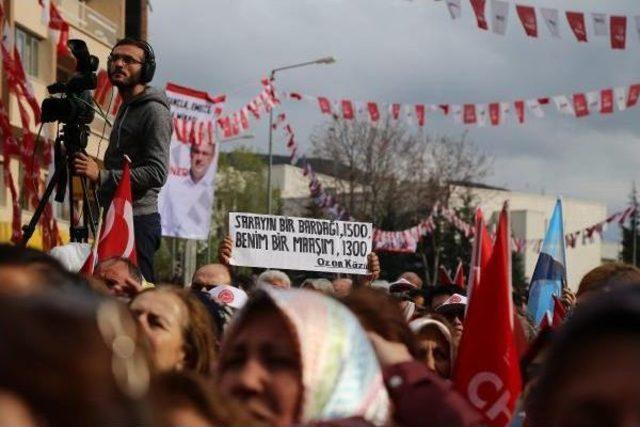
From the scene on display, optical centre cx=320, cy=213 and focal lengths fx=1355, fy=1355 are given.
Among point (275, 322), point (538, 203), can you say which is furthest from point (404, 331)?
point (538, 203)

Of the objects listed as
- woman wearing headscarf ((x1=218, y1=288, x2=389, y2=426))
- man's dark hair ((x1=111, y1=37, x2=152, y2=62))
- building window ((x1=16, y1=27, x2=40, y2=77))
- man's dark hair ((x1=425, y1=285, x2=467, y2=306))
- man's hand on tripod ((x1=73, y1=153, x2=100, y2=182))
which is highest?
building window ((x1=16, y1=27, x2=40, y2=77))

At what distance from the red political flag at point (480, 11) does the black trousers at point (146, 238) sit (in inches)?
338

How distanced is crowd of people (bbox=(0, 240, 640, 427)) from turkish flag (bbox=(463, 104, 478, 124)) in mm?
19442

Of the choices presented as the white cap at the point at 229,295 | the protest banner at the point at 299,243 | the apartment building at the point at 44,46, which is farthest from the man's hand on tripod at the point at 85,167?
the apartment building at the point at 44,46

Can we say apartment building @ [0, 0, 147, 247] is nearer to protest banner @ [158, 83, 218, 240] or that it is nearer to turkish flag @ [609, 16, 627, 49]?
protest banner @ [158, 83, 218, 240]

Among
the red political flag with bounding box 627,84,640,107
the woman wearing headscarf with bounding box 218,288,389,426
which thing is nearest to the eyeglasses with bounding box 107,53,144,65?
the woman wearing headscarf with bounding box 218,288,389,426

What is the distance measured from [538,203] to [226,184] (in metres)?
31.2

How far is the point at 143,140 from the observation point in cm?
673

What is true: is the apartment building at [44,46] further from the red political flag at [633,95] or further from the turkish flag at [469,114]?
the red political flag at [633,95]

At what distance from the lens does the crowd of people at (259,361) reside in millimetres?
1330

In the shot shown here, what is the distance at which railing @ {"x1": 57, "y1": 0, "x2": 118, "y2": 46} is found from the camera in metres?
38.9

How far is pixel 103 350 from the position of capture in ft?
4.43

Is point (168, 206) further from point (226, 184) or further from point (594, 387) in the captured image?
point (226, 184)

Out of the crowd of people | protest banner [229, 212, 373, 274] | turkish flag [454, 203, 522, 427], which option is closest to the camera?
the crowd of people
